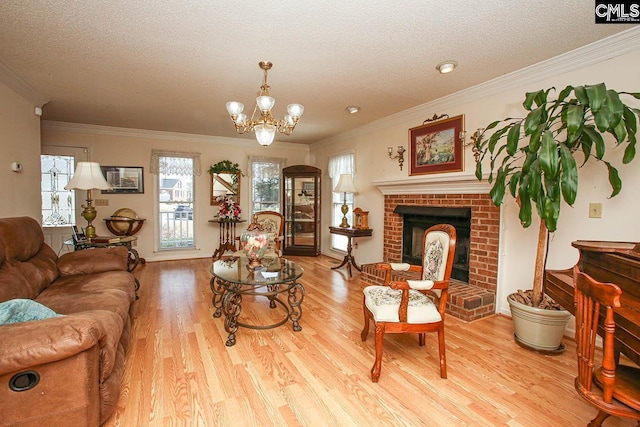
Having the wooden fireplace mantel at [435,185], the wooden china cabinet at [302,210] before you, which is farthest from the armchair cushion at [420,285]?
the wooden china cabinet at [302,210]

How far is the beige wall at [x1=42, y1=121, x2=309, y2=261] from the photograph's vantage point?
16.4ft

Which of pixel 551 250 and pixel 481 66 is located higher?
pixel 481 66

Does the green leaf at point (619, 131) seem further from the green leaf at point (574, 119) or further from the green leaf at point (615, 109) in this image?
the green leaf at point (574, 119)

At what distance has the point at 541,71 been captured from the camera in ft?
8.94

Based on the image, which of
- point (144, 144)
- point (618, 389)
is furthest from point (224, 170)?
point (618, 389)

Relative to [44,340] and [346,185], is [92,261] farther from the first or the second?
[346,185]

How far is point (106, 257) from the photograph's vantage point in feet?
9.75

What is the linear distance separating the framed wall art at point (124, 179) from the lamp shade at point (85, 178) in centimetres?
202

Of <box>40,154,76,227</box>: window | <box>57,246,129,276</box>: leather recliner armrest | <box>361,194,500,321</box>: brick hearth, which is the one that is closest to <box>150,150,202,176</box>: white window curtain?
<box>40,154,76,227</box>: window

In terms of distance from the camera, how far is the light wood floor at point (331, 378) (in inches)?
64.7

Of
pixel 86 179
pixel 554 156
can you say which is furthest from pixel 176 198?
pixel 554 156

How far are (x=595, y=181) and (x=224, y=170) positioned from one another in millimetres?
5431

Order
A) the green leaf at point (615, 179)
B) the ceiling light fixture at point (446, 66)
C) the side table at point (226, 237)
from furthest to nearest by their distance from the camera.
Result: the side table at point (226, 237)
the ceiling light fixture at point (446, 66)
the green leaf at point (615, 179)

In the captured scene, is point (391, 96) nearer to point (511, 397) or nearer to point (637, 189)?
point (637, 189)
